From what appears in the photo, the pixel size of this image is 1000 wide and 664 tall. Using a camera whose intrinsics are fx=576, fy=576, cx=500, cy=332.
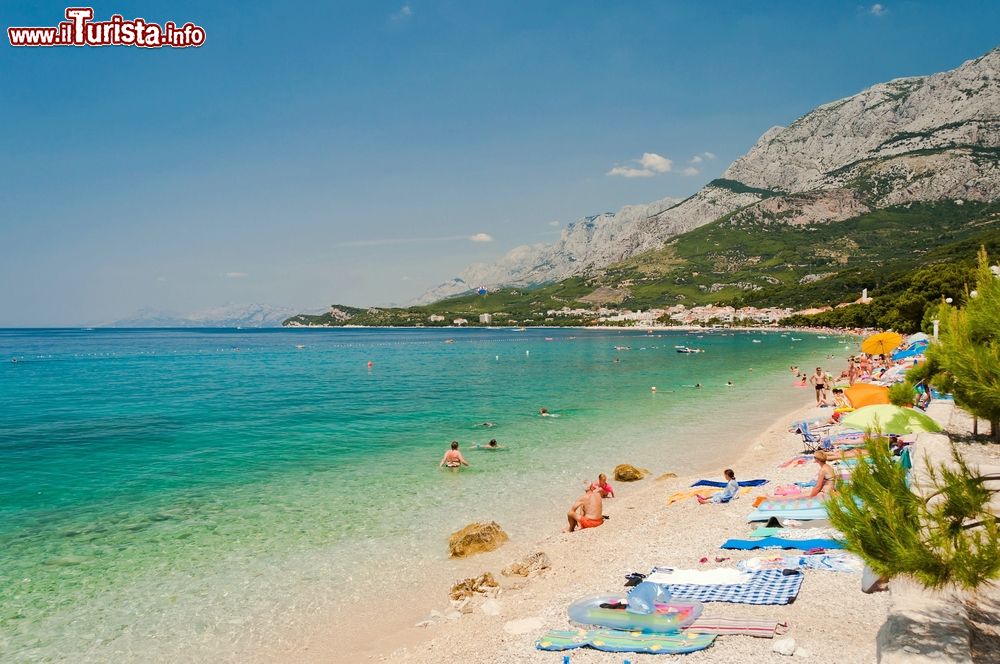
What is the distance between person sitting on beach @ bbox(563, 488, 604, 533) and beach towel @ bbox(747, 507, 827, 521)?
391 cm

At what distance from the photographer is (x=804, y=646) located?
753 cm

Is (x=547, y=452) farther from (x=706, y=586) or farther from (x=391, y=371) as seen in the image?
(x=391, y=371)

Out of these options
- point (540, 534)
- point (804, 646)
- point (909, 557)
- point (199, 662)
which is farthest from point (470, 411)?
point (909, 557)

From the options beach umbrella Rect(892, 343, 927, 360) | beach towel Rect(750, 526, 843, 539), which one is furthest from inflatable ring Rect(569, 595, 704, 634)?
beach umbrella Rect(892, 343, 927, 360)

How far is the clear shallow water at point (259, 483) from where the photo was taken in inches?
478

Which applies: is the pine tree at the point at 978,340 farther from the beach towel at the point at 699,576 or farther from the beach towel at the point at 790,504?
the beach towel at the point at 790,504

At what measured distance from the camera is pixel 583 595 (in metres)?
10.5

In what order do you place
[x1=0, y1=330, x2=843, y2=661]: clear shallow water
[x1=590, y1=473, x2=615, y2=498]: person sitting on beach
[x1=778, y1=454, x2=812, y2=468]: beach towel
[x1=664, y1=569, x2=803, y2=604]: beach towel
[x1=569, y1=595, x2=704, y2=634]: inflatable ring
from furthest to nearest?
[x1=778, y1=454, x2=812, y2=468]: beach towel < [x1=590, y1=473, x2=615, y2=498]: person sitting on beach < [x1=0, y1=330, x2=843, y2=661]: clear shallow water < [x1=664, y1=569, x2=803, y2=604]: beach towel < [x1=569, y1=595, x2=704, y2=634]: inflatable ring

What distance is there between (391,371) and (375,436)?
133ft

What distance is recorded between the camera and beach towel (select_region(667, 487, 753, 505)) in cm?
1711

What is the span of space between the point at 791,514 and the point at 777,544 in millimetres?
2248

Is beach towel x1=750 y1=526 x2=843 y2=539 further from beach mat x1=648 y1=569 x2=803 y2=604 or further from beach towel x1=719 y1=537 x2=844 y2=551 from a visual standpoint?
beach mat x1=648 y1=569 x2=803 y2=604

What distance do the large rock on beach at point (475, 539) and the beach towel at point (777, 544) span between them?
564 centimetres

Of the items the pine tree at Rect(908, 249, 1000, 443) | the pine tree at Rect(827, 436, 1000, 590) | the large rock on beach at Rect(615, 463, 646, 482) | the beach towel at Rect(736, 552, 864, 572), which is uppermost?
the pine tree at Rect(908, 249, 1000, 443)
